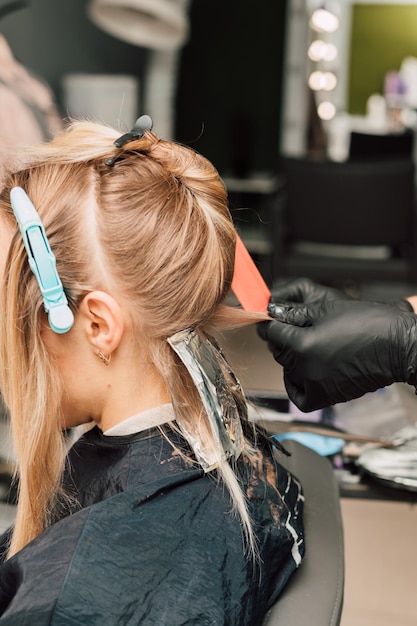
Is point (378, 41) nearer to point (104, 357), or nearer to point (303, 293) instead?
point (303, 293)

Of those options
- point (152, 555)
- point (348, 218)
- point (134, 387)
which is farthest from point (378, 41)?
point (152, 555)

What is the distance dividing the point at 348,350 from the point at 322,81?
700cm

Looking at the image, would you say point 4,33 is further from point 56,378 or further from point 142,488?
point 142,488

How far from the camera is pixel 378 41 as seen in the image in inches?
386

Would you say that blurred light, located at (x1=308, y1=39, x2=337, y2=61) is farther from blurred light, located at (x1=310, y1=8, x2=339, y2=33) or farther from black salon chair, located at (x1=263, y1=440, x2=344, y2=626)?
black salon chair, located at (x1=263, y1=440, x2=344, y2=626)

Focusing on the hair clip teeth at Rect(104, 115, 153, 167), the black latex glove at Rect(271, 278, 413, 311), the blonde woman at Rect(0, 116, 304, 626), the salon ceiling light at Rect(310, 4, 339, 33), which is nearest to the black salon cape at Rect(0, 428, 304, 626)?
the blonde woman at Rect(0, 116, 304, 626)

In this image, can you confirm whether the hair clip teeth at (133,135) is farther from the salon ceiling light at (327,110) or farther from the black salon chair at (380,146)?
the salon ceiling light at (327,110)

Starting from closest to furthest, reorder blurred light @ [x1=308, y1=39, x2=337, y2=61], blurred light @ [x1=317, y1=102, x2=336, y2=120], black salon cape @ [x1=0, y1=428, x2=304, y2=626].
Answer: black salon cape @ [x1=0, y1=428, x2=304, y2=626]
blurred light @ [x1=308, y1=39, x2=337, y2=61]
blurred light @ [x1=317, y1=102, x2=336, y2=120]

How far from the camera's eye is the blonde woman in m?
0.74

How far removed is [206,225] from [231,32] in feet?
15.4

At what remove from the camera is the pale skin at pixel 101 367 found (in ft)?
2.71

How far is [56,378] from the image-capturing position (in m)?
0.86

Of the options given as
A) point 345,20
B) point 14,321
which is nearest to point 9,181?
point 14,321

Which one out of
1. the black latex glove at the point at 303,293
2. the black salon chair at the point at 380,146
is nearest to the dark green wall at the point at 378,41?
the black salon chair at the point at 380,146
